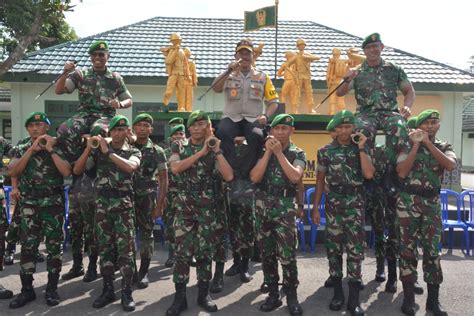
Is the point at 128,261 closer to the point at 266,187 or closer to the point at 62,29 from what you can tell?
the point at 266,187

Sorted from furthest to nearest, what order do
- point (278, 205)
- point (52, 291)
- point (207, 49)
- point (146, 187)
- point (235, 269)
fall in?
point (207, 49) → point (235, 269) → point (146, 187) → point (52, 291) → point (278, 205)

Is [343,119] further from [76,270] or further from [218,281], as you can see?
[76,270]

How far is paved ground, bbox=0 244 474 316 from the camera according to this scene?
169 inches

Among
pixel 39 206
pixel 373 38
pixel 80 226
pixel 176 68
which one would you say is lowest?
pixel 80 226

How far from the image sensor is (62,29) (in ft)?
65.9

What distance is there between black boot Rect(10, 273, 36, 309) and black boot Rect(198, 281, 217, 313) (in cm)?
187

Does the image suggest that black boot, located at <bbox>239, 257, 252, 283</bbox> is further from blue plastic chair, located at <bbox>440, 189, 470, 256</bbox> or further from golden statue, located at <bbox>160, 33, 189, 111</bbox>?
golden statue, located at <bbox>160, 33, 189, 111</bbox>

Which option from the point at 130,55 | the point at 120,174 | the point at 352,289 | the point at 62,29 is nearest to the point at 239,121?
the point at 120,174

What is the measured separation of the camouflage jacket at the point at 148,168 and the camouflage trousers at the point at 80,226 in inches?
30.3

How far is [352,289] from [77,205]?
3.65 metres

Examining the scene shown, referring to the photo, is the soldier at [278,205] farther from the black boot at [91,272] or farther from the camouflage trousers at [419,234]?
the black boot at [91,272]

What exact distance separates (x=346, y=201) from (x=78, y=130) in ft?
10.6

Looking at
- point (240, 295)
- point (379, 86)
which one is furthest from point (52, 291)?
point (379, 86)

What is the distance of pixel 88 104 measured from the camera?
16.7ft
